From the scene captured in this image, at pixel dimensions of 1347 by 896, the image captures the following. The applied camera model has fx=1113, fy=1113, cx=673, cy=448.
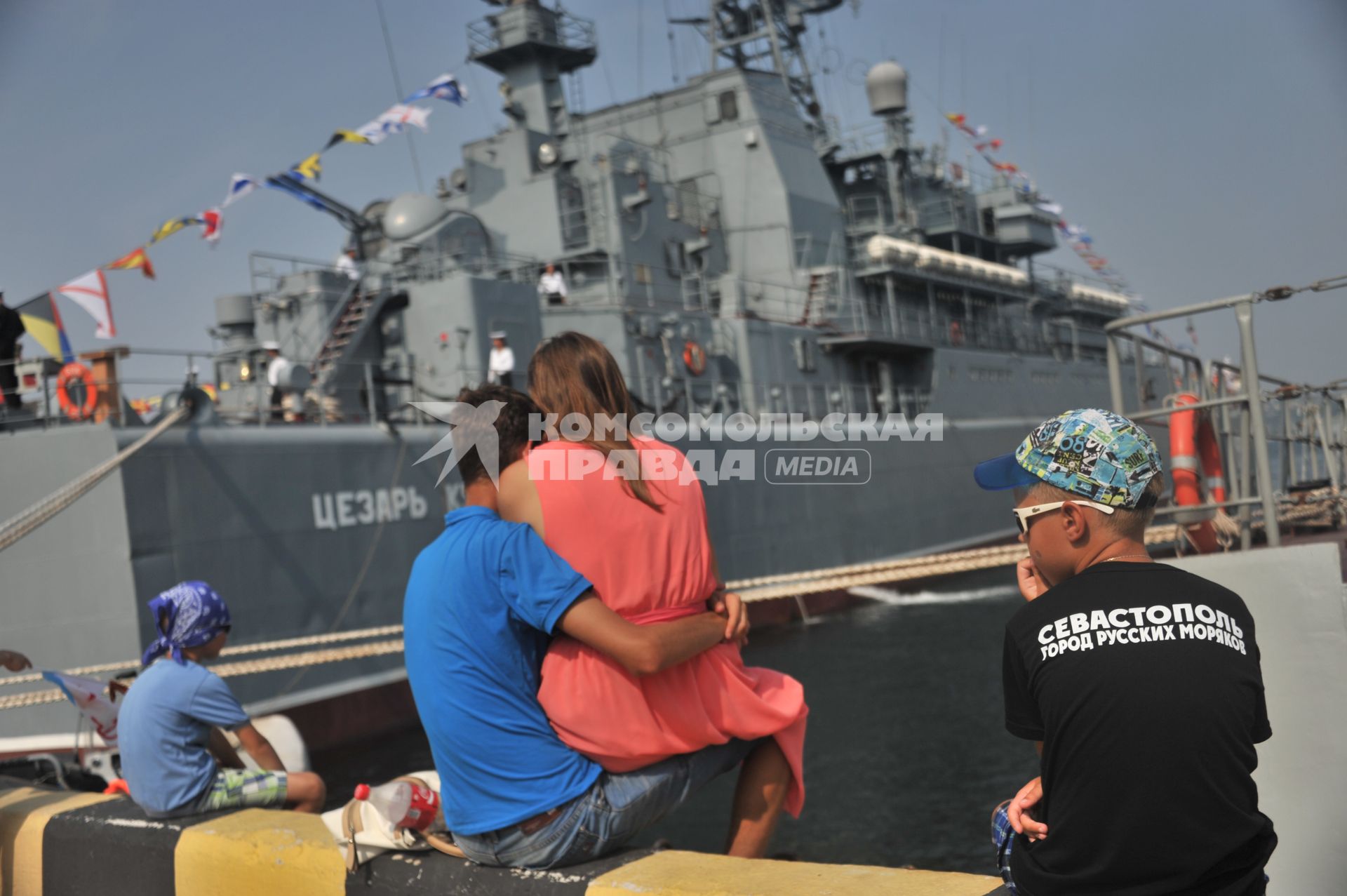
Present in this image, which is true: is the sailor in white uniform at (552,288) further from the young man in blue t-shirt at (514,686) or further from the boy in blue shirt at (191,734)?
the young man in blue t-shirt at (514,686)

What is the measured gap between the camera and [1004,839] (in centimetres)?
182

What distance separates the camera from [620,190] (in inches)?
632

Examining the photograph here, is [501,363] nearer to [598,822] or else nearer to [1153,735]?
[598,822]

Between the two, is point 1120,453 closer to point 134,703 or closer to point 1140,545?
point 1140,545

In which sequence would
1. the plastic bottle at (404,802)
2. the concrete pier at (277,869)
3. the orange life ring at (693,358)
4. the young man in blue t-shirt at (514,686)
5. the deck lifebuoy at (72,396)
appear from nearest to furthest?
the concrete pier at (277,869)
the young man in blue t-shirt at (514,686)
the plastic bottle at (404,802)
the deck lifebuoy at (72,396)
the orange life ring at (693,358)

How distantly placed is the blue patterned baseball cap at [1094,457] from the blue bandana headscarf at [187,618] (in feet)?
8.53

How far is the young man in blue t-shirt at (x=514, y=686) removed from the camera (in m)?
2.18

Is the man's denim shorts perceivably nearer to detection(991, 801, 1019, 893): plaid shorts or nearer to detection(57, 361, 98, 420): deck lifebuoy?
detection(991, 801, 1019, 893): plaid shorts

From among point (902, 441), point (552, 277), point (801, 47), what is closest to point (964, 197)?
point (801, 47)

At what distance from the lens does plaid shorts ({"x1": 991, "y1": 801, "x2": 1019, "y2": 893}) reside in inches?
71.1

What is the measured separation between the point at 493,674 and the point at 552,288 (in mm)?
12258

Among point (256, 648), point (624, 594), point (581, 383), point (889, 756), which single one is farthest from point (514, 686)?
point (889, 756)

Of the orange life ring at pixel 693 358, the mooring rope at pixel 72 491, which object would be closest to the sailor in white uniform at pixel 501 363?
the orange life ring at pixel 693 358

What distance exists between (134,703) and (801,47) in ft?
69.8
